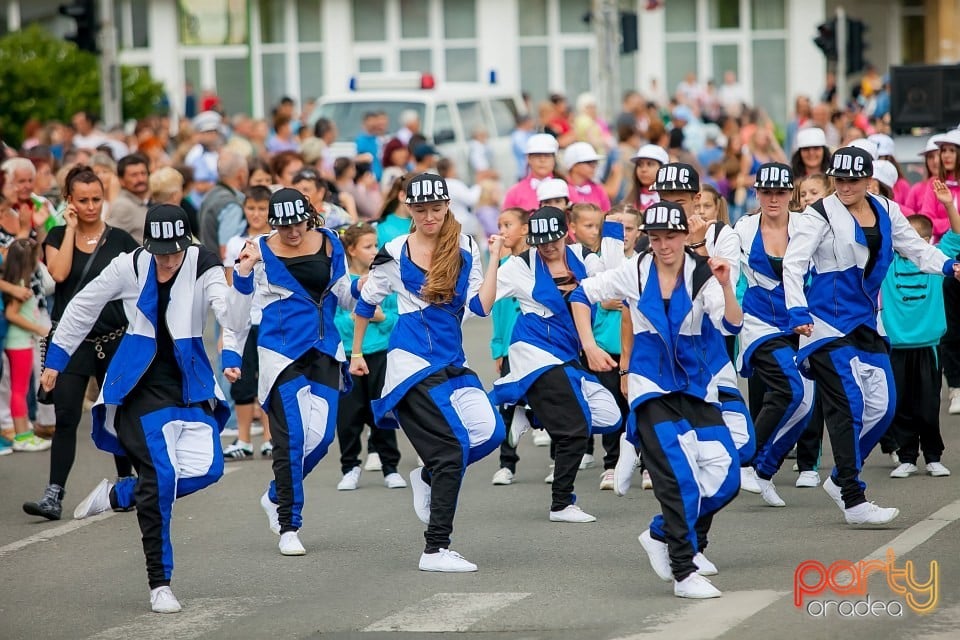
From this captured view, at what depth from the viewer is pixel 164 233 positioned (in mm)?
7898

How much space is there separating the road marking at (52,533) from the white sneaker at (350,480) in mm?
1420

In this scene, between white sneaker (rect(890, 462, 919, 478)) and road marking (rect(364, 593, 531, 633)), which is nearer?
road marking (rect(364, 593, 531, 633))

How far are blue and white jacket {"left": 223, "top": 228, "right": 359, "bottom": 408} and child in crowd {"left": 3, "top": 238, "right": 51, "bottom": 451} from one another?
376 centimetres

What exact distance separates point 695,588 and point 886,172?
525cm

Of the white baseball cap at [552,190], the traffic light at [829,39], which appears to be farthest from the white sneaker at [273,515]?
the traffic light at [829,39]

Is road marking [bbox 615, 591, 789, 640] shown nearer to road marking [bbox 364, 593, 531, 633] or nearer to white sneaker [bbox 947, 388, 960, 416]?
road marking [bbox 364, 593, 531, 633]

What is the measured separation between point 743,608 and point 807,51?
114 feet

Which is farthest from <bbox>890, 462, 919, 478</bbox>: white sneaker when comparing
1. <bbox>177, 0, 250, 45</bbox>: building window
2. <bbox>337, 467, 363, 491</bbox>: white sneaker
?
<bbox>177, 0, 250, 45</bbox>: building window

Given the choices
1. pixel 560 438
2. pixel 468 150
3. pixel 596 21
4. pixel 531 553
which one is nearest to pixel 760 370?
pixel 560 438

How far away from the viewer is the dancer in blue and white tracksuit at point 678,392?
746 cm

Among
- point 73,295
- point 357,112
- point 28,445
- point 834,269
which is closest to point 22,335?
point 28,445

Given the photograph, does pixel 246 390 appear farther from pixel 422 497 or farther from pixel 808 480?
pixel 808 480

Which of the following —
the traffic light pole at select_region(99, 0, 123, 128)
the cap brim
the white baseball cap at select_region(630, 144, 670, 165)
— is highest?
the traffic light pole at select_region(99, 0, 123, 128)

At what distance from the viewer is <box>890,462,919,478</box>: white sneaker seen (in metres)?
10.2
